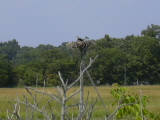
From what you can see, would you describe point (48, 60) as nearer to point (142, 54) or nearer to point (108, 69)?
point (108, 69)

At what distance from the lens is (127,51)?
190ft

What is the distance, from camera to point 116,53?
54.2 meters

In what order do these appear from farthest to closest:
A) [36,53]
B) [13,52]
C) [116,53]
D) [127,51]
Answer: [13,52], [36,53], [127,51], [116,53]

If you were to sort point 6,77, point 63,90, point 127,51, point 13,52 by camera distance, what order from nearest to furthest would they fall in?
point 63,90
point 6,77
point 127,51
point 13,52

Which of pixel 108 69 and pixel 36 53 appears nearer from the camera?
pixel 108 69

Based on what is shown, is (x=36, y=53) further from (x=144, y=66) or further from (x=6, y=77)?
(x=6, y=77)

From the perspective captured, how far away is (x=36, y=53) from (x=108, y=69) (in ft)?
61.9

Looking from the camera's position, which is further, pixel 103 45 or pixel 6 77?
pixel 103 45

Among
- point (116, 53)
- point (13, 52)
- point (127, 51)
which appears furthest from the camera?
point (13, 52)

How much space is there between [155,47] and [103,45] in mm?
7715

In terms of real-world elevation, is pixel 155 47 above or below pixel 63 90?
above

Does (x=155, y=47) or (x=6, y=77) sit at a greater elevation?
(x=155, y=47)

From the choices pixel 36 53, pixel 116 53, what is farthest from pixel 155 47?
pixel 36 53

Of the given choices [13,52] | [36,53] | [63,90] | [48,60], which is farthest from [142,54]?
[63,90]
